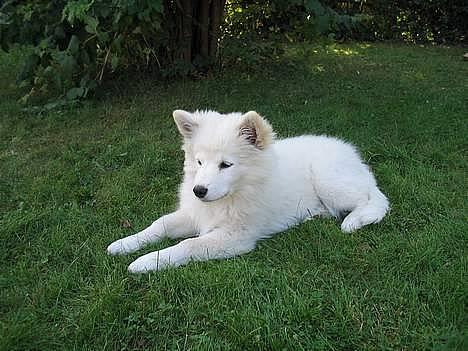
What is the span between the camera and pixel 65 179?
4262 mm

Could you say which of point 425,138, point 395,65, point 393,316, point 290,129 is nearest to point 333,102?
point 290,129

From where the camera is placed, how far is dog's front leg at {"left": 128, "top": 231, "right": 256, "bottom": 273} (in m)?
2.89

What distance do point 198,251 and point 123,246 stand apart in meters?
0.48

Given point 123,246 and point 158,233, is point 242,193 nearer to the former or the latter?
point 158,233

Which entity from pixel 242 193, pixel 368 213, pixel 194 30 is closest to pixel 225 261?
pixel 242 193

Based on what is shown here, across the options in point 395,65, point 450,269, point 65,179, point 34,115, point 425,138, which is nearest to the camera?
point 450,269

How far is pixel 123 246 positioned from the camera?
315cm

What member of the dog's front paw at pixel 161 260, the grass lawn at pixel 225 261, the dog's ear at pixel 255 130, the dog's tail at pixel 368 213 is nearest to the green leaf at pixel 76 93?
the grass lawn at pixel 225 261

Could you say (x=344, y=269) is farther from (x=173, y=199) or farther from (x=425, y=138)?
(x=425, y=138)

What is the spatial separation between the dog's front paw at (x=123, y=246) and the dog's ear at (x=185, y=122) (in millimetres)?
752

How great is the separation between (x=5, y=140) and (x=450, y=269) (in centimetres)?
443

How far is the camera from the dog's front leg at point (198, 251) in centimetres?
289

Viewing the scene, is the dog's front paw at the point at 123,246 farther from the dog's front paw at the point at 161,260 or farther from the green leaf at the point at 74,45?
the green leaf at the point at 74,45

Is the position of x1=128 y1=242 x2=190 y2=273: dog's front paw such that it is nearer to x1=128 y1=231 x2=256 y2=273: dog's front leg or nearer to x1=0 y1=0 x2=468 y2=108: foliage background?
x1=128 y1=231 x2=256 y2=273: dog's front leg
